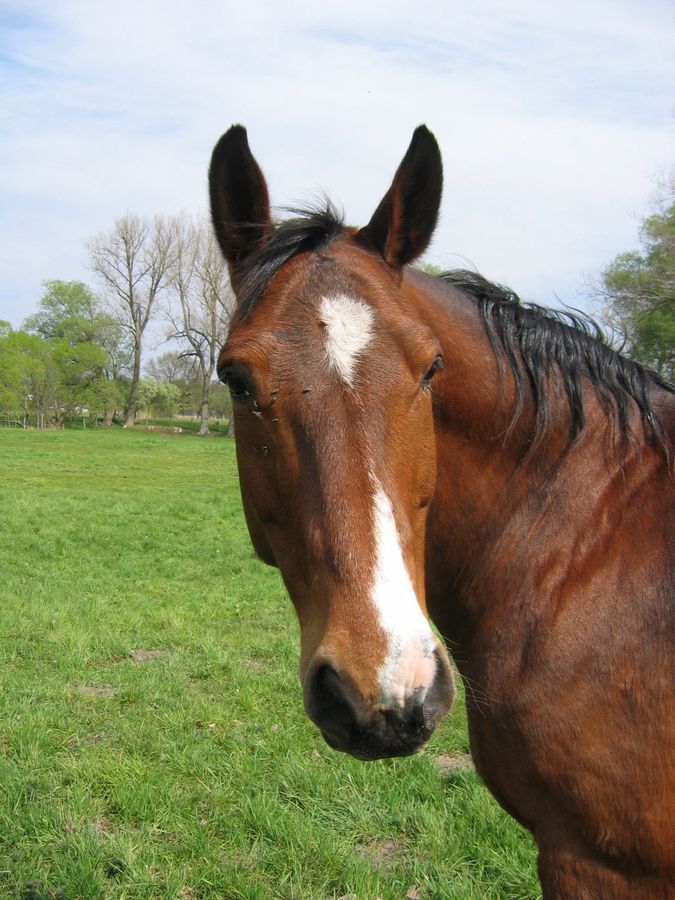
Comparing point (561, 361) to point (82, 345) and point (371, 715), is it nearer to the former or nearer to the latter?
point (371, 715)

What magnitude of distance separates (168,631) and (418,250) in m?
6.11

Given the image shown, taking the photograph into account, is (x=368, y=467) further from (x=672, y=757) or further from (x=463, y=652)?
(x=672, y=757)

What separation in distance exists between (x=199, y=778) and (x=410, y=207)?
364cm

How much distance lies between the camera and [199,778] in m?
4.42

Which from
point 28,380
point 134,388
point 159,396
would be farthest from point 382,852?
point 159,396

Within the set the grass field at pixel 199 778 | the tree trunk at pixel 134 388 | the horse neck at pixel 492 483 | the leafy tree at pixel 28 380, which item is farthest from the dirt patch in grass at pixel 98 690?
the tree trunk at pixel 134 388

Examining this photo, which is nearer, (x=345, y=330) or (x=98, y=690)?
(x=345, y=330)

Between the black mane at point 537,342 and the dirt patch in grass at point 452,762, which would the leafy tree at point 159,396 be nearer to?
the dirt patch in grass at point 452,762

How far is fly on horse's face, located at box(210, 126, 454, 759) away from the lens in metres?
1.74

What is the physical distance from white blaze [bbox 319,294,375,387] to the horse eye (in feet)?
0.93

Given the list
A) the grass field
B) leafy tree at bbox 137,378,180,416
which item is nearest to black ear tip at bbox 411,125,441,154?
the grass field

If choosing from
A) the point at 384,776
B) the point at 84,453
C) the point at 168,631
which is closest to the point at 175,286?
the point at 84,453

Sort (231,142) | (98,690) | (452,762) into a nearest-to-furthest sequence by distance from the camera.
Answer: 1. (231,142)
2. (452,762)
3. (98,690)

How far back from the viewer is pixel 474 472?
98.2 inches
